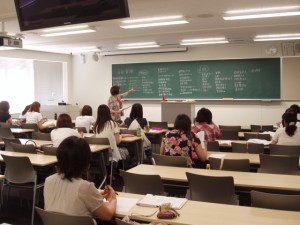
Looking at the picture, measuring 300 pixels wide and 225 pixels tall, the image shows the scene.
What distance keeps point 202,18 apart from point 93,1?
11.4 feet

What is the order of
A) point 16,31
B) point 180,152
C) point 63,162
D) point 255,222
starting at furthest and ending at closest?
point 16,31 → point 180,152 → point 63,162 → point 255,222

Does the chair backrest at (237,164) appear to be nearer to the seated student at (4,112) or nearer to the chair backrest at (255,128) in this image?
the chair backrest at (255,128)

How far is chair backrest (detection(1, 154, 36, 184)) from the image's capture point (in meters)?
3.99

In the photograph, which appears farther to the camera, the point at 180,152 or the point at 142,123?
the point at 142,123

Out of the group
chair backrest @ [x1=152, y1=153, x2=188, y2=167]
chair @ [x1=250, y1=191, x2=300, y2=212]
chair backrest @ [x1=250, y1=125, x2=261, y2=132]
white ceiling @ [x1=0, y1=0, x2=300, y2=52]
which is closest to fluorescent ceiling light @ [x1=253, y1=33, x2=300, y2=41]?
white ceiling @ [x1=0, y1=0, x2=300, y2=52]

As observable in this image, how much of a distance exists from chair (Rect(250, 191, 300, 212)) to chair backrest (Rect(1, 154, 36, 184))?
8.58 ft

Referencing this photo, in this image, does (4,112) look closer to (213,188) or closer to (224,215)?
(213,188)

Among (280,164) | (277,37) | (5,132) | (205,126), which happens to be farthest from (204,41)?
(280,164)

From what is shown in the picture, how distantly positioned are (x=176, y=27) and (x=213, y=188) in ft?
16.0

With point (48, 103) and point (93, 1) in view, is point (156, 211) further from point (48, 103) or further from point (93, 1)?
point (48, 103)

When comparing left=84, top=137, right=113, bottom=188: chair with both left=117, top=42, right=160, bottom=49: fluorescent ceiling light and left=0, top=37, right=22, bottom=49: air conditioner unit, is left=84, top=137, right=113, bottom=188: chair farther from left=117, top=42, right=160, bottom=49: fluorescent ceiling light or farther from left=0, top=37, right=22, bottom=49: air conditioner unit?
left=117, top=42, right=160, bottom=49: fluorescent ceiling light

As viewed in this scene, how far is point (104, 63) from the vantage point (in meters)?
11.9

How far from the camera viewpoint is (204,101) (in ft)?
34.3

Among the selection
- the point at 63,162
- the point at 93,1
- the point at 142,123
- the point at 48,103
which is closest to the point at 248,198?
the point at 63,162
